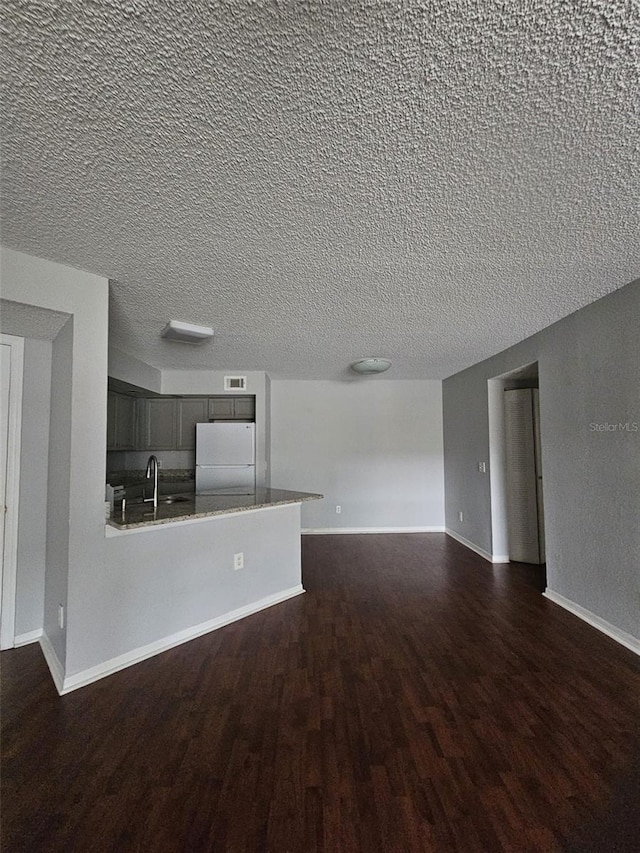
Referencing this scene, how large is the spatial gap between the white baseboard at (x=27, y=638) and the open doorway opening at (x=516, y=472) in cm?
439

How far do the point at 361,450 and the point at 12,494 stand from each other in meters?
4.56

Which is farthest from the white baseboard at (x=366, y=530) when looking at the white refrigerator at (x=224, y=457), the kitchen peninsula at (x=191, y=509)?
the kitchen peninsula at (x=191, y=509)

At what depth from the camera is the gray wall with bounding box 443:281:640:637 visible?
8.50 ft

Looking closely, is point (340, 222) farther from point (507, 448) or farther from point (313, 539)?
point (313, 539)

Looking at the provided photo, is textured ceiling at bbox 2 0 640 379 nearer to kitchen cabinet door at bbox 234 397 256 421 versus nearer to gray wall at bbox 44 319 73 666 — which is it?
gray wall at bbox 44 319 73 666

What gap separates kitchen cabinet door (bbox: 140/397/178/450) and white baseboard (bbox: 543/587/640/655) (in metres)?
4.73

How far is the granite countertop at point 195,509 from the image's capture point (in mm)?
2508

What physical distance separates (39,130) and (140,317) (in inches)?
74.2

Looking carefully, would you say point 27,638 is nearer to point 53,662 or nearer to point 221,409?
point 53,662

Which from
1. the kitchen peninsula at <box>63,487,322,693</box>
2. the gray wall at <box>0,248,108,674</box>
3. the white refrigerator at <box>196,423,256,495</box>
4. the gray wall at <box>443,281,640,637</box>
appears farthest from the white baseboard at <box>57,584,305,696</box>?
the gray wall at <box>443,281,640,637</box>

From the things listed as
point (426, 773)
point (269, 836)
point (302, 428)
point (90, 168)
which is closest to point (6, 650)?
point (269, 836)

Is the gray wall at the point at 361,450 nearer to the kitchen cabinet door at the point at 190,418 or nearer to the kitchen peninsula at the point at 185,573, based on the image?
the kitchen cabinet door at the point at 190,418

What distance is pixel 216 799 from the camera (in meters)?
1.48

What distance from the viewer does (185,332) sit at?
340cm
